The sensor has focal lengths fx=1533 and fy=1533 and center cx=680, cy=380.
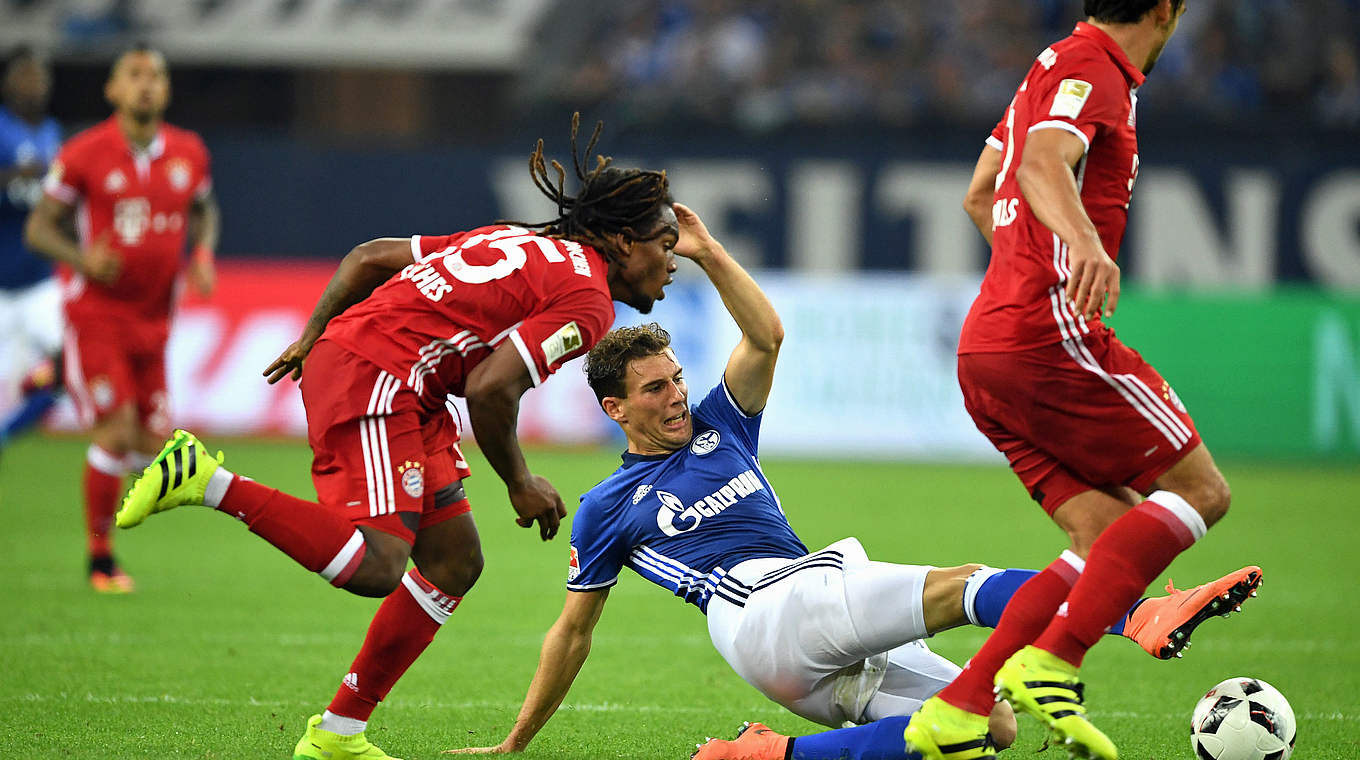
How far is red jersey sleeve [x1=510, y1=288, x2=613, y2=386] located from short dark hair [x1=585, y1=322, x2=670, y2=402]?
60 cm

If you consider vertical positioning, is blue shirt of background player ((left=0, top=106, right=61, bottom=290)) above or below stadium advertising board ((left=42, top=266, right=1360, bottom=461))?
above

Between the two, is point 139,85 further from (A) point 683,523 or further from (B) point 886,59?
(B) point 886,59

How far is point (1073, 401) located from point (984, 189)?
0.85 m

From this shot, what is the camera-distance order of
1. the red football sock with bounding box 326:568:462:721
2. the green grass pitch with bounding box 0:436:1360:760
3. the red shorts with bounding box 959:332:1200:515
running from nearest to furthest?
the red shorts with bounding box 959:332:1200:515, the red football sock with bounding box 326:568:462:721, the green grass pitch with bounding box 0:436:1360:760

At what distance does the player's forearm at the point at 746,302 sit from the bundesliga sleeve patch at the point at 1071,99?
128 centimetres

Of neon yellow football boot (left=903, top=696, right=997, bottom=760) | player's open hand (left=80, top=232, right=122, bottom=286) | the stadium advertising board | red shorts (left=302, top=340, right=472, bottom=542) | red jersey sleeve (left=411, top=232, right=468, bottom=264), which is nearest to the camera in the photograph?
neon yellow football boot (left=903, top=696, right=997, bottom=760)

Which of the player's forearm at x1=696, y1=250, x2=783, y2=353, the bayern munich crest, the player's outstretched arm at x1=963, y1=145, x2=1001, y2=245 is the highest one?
the player's outstretched arm at x1=963, y1=145, x2=1001, y2=245

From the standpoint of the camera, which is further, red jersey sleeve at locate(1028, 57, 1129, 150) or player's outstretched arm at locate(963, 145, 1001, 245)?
player's outstretched arm at locate(963, 145, 1001, 245)

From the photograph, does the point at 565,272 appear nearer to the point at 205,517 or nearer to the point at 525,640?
the point at 525,640

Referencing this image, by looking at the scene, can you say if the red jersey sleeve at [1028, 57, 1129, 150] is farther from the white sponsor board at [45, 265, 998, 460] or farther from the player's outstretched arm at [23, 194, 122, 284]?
the white sponsor board at [45, 265, 998, 460]

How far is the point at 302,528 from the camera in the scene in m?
4.21

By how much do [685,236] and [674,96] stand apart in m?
14.0

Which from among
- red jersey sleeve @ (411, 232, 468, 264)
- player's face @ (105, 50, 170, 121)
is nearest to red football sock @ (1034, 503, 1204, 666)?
red jersey sleeve @ (411, 232, 468, 264)

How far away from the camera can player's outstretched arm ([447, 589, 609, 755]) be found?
4.79m
